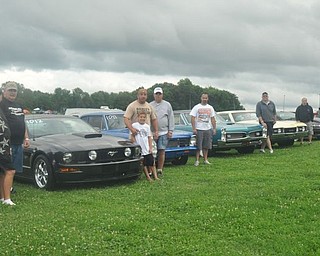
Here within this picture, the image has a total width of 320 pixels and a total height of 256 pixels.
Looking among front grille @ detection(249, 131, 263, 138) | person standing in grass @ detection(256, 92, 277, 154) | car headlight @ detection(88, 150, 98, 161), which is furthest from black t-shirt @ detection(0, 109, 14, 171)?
person standing in grass @ detection(256, 92, 277, 154)

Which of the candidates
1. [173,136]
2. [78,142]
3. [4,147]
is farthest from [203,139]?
[4,147]

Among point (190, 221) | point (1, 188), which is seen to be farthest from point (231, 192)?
point (1, 188)

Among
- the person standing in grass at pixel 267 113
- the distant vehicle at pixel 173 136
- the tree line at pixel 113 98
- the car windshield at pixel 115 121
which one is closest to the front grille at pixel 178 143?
the distant vehicle at pixel 173 136

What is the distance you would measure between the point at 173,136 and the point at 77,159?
3778 millimetres

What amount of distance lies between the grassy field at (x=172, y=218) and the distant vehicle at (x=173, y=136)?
8.05 feet

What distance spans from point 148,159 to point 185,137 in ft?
9.17

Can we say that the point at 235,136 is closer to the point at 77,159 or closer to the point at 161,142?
the point at 161,142

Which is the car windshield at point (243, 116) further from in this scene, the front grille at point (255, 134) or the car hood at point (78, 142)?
the car hood at point (78, 142)

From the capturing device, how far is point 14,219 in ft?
19.1

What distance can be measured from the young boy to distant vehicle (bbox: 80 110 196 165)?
1.81 m

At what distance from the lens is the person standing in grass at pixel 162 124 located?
31.0 feet

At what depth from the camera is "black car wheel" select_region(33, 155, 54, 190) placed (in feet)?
26.0

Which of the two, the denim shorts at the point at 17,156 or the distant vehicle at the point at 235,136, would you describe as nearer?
the denim shorts at the point at 17,156

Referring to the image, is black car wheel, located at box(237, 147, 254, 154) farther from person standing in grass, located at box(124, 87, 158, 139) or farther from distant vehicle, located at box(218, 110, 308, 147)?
person standing in grass, located at box(124, 87, 158, 139)
